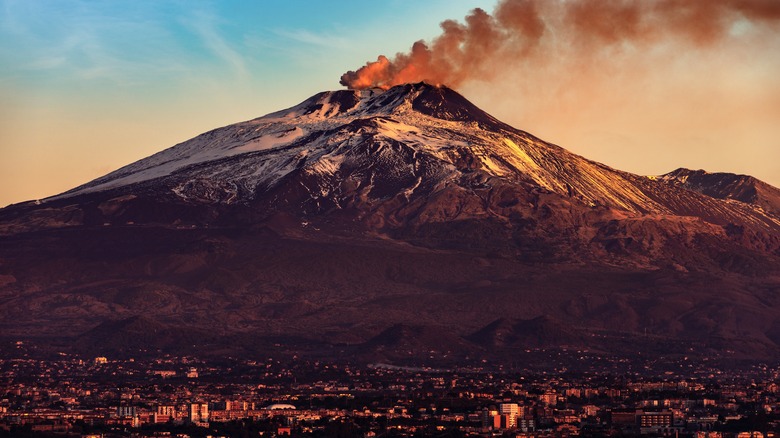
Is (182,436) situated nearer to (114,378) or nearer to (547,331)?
(114,378)

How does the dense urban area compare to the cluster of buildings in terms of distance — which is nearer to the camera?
the dense urban area

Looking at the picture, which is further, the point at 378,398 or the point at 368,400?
the point at 378,398

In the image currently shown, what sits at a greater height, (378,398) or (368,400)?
(378,398)

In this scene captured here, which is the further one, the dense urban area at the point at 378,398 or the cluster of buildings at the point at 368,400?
the cluster of buildings at the point at 368,400

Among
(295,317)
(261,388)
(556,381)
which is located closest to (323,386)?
(261,388)
